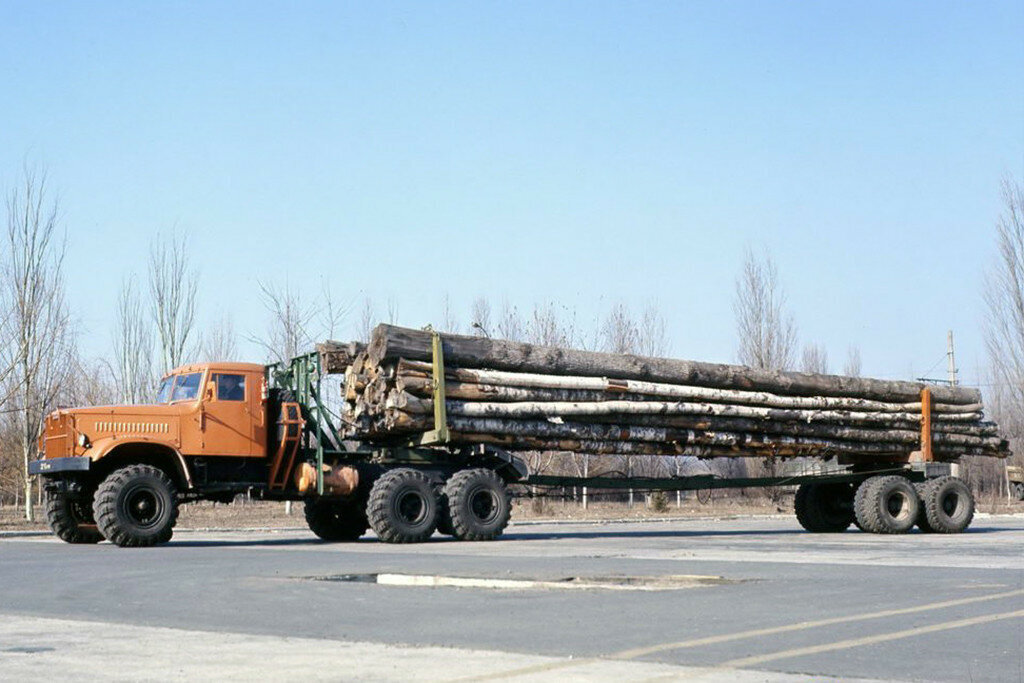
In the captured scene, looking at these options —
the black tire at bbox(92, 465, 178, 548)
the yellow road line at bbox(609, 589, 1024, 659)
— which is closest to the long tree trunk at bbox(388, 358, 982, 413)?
the black tire at bbox(92, 465, 178, 548)

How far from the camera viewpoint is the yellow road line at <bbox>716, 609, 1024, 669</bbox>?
294 inches

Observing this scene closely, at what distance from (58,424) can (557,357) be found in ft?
27.5

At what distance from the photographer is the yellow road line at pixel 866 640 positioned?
747 centimetres

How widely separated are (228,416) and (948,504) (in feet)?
45.3

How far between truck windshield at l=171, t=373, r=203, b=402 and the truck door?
0.24 meters

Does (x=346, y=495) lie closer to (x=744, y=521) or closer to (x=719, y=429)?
(x=719, y=429)

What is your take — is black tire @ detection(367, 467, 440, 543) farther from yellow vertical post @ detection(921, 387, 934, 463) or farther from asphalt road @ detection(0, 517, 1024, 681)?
yellow vertical post @ detection(921, 387, 934, 463)

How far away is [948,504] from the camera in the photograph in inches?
985

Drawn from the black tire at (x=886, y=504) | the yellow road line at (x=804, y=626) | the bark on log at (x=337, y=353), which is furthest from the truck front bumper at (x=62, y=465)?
the black tire at (x=886, y=504)

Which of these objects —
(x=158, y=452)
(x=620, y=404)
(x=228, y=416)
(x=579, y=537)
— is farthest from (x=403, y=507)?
(x=620, y=404)

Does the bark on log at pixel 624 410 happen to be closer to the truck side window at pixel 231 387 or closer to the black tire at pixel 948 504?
the black tire at pixel 948 504

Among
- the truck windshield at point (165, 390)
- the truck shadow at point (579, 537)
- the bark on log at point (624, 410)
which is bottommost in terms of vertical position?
the truck shadow at point (579, 537)

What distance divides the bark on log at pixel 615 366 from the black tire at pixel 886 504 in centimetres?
200

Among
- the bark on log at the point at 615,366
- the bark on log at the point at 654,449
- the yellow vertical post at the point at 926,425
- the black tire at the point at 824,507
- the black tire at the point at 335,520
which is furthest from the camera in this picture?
the black tire at the point at 824,507
